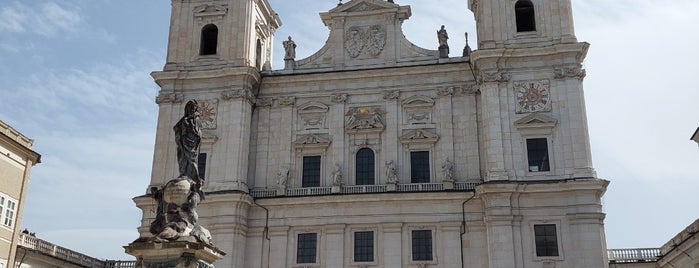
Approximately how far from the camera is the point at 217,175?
3281 centimetres

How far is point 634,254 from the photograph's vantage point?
34281 mm

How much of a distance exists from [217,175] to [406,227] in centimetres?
910

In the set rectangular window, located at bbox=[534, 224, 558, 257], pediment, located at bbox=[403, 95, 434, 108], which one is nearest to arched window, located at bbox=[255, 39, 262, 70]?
pediment, located at bbox=[403, 95, 434, 108]

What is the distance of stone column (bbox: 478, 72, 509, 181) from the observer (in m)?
30.5

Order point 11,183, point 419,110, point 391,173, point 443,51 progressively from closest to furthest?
point 11,183, point 391,173, point 419,110, point 443,51

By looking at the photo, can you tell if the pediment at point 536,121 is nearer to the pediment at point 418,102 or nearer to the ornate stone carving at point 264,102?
the pediment at point 418,102

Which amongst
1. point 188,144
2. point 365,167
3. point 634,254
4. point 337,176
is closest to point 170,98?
point 337,176

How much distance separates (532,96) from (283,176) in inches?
474

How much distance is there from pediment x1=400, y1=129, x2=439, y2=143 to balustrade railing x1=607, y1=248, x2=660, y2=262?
10303mm

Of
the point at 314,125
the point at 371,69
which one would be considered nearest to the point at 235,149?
the point at 314,125

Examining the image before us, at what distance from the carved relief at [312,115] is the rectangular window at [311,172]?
1627 millimetres

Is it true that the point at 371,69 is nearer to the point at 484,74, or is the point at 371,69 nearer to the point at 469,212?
the point at 484,74

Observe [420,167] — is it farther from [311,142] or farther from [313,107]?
[313,107]

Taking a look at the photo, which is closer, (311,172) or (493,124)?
(493,124)
